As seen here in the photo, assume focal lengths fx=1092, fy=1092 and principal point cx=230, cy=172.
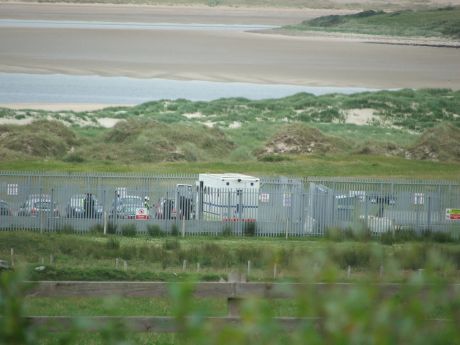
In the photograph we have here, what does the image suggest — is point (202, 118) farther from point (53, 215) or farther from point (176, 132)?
point (53, 215)

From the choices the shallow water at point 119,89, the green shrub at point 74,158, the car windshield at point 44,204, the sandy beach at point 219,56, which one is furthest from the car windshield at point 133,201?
the sandy beach at point 219,56

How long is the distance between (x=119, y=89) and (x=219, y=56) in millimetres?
14200

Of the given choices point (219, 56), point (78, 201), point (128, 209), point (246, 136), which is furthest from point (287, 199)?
point (219, 56)

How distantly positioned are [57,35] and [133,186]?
56259 mm

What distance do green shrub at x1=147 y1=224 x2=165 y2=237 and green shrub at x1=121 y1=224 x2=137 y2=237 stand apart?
392 millimetres

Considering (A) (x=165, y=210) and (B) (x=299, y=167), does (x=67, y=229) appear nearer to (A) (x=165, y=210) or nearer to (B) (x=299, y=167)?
(A) (x=165, y=210)

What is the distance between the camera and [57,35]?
8544 centimetres

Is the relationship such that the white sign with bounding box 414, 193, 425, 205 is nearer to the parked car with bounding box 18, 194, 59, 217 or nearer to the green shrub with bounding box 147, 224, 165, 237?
the green shrub with bounding box 147, 224, 165, 237

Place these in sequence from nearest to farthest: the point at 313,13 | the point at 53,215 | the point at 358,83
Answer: the point at 53,215, the point at 358,83, the point at 313,13

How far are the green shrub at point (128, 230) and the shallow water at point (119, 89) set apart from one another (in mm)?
39291

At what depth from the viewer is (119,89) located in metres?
A: 74.6

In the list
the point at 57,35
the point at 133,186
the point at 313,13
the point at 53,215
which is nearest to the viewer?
the point at 53,215

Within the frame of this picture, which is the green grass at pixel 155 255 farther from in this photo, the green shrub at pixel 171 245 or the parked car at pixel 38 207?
the parked car at pixel 38 207

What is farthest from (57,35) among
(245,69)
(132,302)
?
(132,302)
